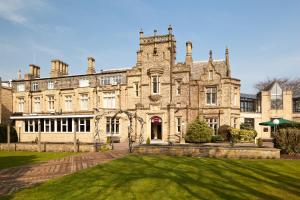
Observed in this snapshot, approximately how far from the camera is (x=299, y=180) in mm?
12125

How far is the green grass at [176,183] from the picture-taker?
9.84 meters

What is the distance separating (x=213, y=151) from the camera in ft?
65.0

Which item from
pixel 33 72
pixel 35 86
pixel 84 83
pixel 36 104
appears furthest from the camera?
pixel 33 72

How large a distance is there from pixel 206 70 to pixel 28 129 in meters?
29.4

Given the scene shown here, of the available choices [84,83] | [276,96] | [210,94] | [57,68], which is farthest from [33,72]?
[276,96]

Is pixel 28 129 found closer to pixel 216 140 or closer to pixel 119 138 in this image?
pixel 119 138

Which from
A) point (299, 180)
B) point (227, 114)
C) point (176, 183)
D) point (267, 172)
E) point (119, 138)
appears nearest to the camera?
point (176, 183)

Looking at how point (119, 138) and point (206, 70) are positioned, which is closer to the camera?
point (206, 70)

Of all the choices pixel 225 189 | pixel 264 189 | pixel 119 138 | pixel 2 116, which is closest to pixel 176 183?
pixel 225 189

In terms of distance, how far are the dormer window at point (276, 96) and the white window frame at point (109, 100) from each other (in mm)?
27002

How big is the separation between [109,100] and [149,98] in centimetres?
723

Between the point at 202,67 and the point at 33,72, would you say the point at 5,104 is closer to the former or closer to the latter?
the point at 33,72


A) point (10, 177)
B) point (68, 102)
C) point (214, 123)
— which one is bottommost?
point (10, 177)

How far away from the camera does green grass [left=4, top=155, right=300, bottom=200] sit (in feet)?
32.3
